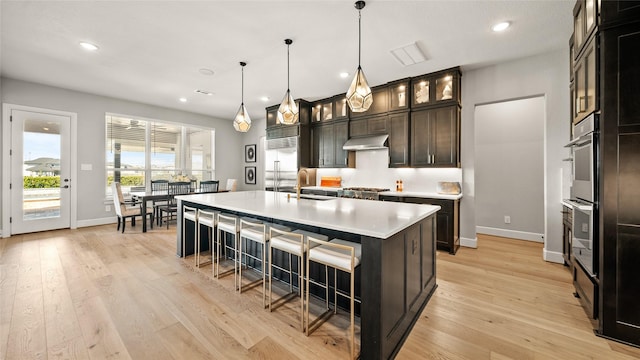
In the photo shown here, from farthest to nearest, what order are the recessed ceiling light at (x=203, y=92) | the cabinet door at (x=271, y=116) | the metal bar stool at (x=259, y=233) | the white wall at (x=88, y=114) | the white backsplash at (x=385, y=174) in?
1. the cabinet door at (x=271, y=116)
2. the recessed ceiling light at (x=203, y=92)
3. the white wall at (x=88, y=114)
4. the white backsplash at (x=385, y=174)
5. the metal bar stool at (x=259, y=233)

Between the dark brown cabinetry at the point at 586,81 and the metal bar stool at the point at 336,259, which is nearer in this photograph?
the metal bar stool at the point at 336,259

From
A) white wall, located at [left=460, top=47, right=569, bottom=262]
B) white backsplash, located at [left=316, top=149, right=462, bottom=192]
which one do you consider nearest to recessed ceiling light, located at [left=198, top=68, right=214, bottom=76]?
white backsplash, located at [left=316, top=149, right=462, bottom=192]

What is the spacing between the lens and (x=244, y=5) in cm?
247

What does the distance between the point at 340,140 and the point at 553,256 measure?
3.85 metres

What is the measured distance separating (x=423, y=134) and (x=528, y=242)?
105 inches

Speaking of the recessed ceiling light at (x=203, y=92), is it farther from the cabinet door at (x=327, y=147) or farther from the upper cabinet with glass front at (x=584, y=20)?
the upper cabinet with glass front at (x=584, y=20)

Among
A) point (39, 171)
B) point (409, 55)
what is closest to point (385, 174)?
point (409, 55)

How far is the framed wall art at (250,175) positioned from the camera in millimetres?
7861

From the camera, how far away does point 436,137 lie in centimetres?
408

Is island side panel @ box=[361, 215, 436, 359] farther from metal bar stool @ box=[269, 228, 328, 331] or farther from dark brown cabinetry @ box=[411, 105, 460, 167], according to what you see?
dark brown cabinetry @ box=[411, 105, 460, 167]

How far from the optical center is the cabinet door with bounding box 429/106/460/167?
12.8 ft

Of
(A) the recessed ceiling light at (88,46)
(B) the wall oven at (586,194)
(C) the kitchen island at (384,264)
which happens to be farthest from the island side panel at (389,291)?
(A) the recessed ceiling light at (88,46)

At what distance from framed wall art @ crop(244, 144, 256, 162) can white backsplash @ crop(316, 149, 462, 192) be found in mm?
2906

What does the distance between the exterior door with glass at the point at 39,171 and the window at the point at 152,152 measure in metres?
0.71
